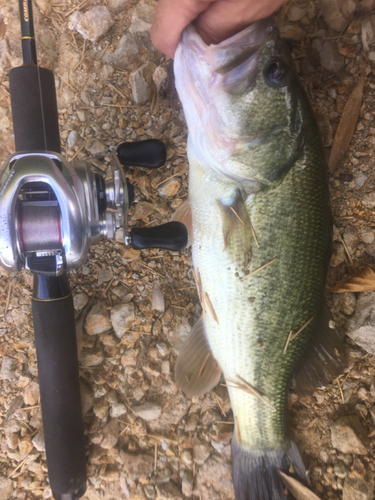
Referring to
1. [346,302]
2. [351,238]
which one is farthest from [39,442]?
[351,238]

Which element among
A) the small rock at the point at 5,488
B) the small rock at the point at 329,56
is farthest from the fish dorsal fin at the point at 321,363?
the small rock at the point at 5,488

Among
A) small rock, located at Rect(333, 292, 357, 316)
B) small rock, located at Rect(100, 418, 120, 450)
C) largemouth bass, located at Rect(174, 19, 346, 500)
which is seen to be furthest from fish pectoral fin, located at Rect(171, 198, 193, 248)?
small rock, located at Rect(100, 418, 120, 450)

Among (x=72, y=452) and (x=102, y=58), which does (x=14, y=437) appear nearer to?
(x=72, y=452)

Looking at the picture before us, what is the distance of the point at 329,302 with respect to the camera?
1.63 meters

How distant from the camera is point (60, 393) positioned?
1.32 meters

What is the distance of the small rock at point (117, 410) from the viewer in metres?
1.59

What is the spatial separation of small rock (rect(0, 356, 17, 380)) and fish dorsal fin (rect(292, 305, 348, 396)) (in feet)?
4.44


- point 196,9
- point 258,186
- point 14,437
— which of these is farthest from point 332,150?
point 14,437

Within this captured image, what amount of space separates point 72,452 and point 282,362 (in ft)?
3.13

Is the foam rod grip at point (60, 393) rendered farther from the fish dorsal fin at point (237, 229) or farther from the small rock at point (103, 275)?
the fish dorsal fin at point (237, 229)

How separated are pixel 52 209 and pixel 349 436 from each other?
1.67 meters

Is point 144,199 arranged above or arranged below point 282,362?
above

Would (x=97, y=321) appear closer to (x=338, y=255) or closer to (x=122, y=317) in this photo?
(x=122, y=317)

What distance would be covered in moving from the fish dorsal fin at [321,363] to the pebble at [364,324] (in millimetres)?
158
